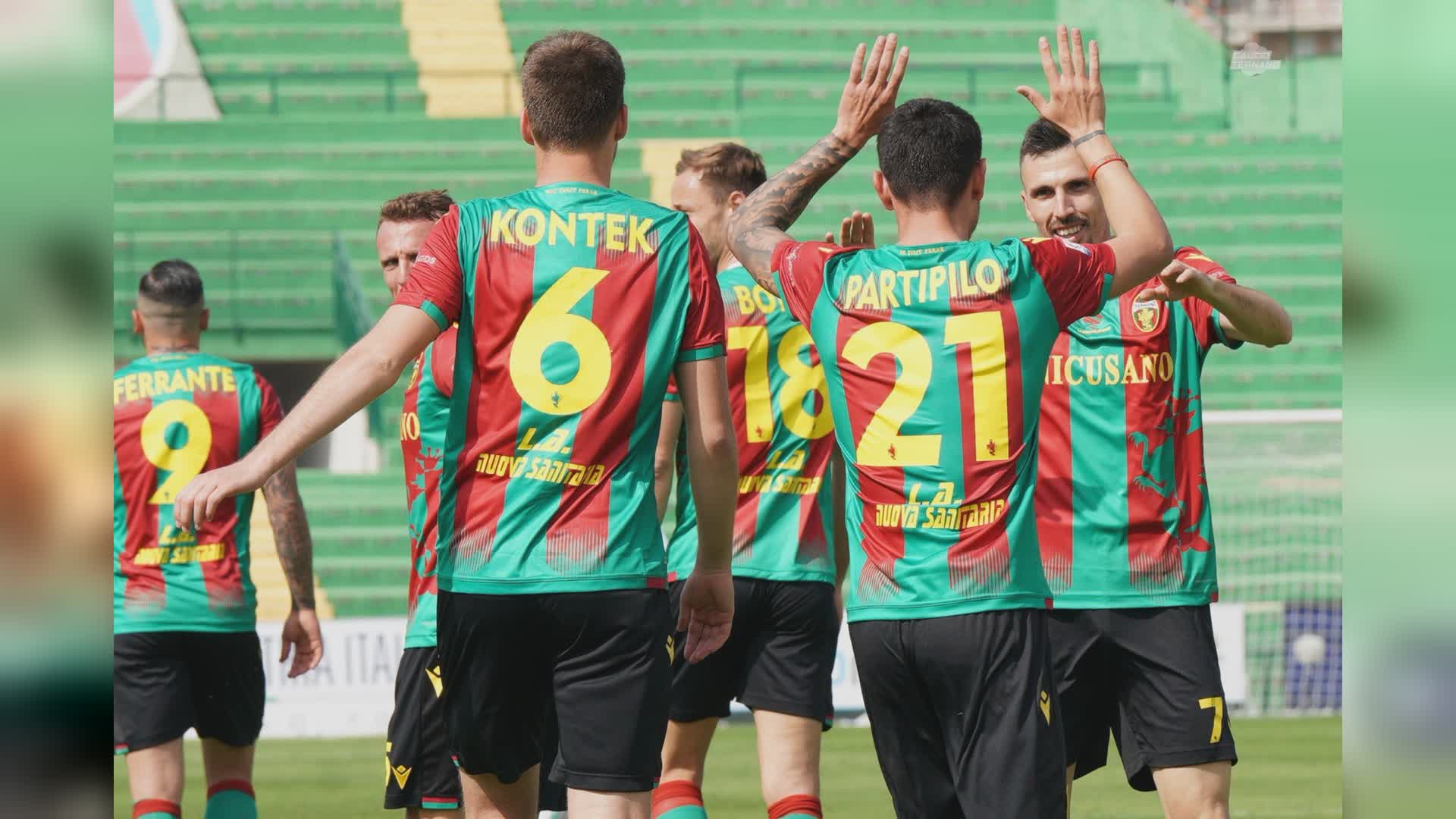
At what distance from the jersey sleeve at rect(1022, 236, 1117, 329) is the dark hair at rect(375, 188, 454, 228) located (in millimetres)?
2159

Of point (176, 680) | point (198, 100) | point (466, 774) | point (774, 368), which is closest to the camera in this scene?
point (466, 774)

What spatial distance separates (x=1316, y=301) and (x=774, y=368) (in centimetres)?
1574

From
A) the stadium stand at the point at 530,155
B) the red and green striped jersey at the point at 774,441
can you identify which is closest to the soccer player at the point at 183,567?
the red and green striped jersey at the point at 774,441

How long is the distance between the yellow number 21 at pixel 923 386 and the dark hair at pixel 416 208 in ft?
6.35

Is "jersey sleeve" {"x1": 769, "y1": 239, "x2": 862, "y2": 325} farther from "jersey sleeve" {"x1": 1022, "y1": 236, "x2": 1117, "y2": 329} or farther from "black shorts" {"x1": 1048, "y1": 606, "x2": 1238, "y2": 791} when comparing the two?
"black shorts" {"x1": 1048, "y1": 606, "x2": 1238, "y2": 791}

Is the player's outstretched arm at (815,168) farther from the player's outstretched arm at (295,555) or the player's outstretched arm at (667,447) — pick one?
the player's outstretched arm at (295,555)

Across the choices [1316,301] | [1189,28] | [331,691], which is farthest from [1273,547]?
[1189,28]

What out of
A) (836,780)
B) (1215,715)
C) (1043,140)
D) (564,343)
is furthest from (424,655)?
(836,780)

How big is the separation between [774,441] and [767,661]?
0.72m

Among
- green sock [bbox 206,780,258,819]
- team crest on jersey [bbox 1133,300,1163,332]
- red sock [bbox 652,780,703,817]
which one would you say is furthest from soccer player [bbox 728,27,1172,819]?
green sock [bbox 206,780,258,819]

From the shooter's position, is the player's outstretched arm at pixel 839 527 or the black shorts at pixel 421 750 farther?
the player's outstretched arm at pixel 839 527

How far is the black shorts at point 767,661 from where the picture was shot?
5.31 meters

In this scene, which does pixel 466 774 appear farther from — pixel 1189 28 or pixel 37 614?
pixel 1189 28

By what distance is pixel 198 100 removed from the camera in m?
21.9
